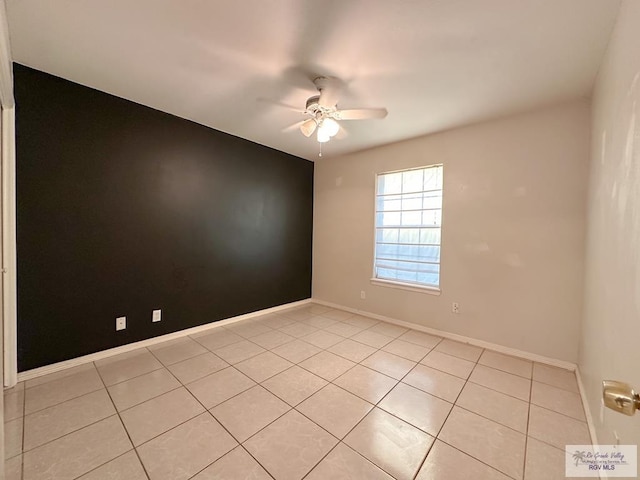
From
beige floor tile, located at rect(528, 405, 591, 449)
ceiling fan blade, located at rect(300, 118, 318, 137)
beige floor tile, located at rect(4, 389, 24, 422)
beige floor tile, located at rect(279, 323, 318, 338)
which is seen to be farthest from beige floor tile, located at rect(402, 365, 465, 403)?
beige floor tile, located at rect(4, 389, 24, 422)

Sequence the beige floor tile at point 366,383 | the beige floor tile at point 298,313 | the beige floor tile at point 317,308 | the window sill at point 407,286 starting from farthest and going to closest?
the beige floor tile at point 317,308 → the beige floor tile at point 298,313 → the window sill at point 407,286 → the beige floor tile at point 366,383

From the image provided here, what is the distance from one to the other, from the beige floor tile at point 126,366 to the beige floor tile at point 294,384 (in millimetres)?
1109

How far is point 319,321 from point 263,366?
134 centimetres

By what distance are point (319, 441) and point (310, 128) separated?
2.35m

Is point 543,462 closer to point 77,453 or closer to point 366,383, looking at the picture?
point 366,383

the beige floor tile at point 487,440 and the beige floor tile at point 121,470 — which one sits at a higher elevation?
the beige floor tile at point 487,440

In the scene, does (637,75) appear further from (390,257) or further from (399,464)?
(390,257)

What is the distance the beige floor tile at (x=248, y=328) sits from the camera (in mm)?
3082

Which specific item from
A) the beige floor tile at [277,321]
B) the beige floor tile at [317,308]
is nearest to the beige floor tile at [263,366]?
the beige floor tile at [277,321]

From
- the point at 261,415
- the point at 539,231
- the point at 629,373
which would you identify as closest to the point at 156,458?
the point at 261,415

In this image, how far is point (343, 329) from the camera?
10.8 feet

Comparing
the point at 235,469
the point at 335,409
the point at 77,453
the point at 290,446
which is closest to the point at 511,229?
the point at 335,409

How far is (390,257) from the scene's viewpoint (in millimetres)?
3662

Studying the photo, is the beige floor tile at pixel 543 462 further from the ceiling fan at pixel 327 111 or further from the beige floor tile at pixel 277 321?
the beige floor tile at pixel 277 321
